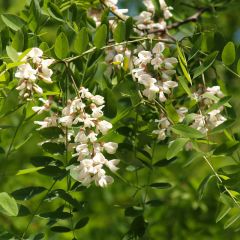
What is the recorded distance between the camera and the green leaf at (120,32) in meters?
1.05

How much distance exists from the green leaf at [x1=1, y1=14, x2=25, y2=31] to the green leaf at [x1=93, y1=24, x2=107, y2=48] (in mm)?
147

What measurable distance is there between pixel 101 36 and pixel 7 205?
31 cm

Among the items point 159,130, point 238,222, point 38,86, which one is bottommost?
point 238,222

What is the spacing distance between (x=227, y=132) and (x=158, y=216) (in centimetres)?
71

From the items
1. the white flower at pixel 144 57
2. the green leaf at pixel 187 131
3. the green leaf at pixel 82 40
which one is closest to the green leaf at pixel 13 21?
the green leaf at pixel 82 40

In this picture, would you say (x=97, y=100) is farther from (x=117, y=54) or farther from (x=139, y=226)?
(x=139, y=226)

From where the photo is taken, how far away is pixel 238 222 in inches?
40.1

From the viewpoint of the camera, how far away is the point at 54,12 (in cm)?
110

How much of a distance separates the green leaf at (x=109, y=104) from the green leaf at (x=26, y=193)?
0.59 feet

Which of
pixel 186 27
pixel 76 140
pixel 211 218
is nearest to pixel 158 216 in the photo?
pixel 211 218

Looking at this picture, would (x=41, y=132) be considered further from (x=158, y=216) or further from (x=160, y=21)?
(x=158, y=216)

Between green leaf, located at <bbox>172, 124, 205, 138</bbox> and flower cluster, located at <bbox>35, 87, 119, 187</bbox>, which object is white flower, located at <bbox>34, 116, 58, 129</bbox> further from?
green leaf, located at <bbox>172, 124, 205, 138</bbox>

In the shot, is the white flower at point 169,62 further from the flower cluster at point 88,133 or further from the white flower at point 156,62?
the flower cluster at point 88,133

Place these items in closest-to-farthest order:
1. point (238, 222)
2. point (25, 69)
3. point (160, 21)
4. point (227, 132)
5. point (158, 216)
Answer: point (25, 69) → point (238, 222) → point (227, 132) → point (160, 21) → point (158, 216)
